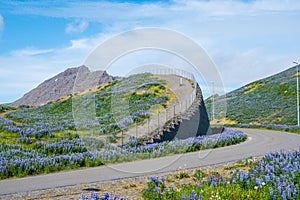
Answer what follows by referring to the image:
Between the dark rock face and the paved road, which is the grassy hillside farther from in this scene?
the paved road

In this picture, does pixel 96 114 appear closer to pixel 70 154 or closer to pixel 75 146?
pixel 75 146

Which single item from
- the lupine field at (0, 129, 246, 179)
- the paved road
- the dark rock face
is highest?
the dark rock face

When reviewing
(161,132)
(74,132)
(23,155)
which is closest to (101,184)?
(23,155)

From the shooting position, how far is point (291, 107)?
5341 centimetres

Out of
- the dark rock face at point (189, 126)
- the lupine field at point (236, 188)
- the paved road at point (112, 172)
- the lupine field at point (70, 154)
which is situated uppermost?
the dark rock face at point (189, 126)

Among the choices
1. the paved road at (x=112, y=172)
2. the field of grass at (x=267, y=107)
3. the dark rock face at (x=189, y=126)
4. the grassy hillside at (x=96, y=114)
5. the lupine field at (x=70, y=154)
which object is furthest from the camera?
the field of grass at (x=267, y=107)

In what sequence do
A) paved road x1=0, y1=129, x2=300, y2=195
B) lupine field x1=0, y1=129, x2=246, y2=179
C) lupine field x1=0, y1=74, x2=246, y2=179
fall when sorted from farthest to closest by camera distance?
lupine field x1=0, y1=74, x2=246, y2=179
lupine field x1=0, y1=129, x2=246, y2=179
paved road x1=0, y1=129, x2=300, y2=195

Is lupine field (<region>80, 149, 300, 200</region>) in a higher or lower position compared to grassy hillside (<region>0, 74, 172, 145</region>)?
lower

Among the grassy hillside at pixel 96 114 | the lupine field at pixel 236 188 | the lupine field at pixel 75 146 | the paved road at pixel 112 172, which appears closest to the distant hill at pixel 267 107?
the grassy hillside at pixel 96 114

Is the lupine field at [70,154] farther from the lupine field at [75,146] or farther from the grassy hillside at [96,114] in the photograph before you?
the grassy hillside at [96,114]

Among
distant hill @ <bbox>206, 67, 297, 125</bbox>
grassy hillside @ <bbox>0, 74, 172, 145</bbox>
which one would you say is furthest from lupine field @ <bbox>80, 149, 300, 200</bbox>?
distant hill @ <bbox>206, 67, 297, 125</bbox>

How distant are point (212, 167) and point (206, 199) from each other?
5.83 m

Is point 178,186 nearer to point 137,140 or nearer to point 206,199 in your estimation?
point 206,199

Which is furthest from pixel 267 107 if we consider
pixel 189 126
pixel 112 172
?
pixel 112 172
